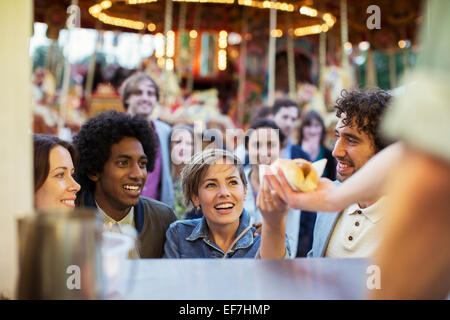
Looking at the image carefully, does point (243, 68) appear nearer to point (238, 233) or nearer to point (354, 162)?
point (238, 233)

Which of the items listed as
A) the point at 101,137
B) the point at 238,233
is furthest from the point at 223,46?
the point at 238,233

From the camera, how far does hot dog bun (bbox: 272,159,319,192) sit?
3.73 feet

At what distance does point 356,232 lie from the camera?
1764 millimetres

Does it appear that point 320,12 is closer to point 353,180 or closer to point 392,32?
point 392,32

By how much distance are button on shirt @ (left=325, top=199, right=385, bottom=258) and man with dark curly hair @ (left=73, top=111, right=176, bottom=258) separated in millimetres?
781

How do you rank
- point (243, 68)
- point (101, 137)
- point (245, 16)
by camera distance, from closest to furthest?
point (101, 137) → point (245, 16) → point (243, 68)

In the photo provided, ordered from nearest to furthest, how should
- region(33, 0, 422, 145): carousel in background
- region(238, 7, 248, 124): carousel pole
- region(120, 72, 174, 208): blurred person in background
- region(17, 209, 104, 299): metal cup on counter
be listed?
region(17, 209, 104, 299): metal cup on counter
region(120, 72, 174, 208): blurred person in background
region(33, 0, 422, 145): carousel in background
region(238, 7, 248, 124): carousel pole

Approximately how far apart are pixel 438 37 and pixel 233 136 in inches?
201

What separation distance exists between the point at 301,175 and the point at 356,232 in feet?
2.38

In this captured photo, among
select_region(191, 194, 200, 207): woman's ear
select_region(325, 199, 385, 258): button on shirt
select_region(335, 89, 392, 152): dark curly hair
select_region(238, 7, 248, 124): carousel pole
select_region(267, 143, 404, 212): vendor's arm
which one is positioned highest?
select_region(238, 7, 248, 124): carousel pole

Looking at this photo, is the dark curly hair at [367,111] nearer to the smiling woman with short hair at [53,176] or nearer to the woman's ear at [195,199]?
the woman's ear at [195,199]

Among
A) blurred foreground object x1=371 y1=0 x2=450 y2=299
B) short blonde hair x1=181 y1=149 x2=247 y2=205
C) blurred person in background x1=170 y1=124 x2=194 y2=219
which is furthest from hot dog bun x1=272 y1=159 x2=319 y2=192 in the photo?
blurred person in background x1=170 y1=124 x2=194 y2=219

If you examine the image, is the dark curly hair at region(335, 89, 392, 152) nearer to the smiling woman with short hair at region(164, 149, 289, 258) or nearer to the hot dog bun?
the smiling woman with short hair at region(164, 149, 289, 258)

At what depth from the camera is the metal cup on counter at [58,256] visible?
86cm
